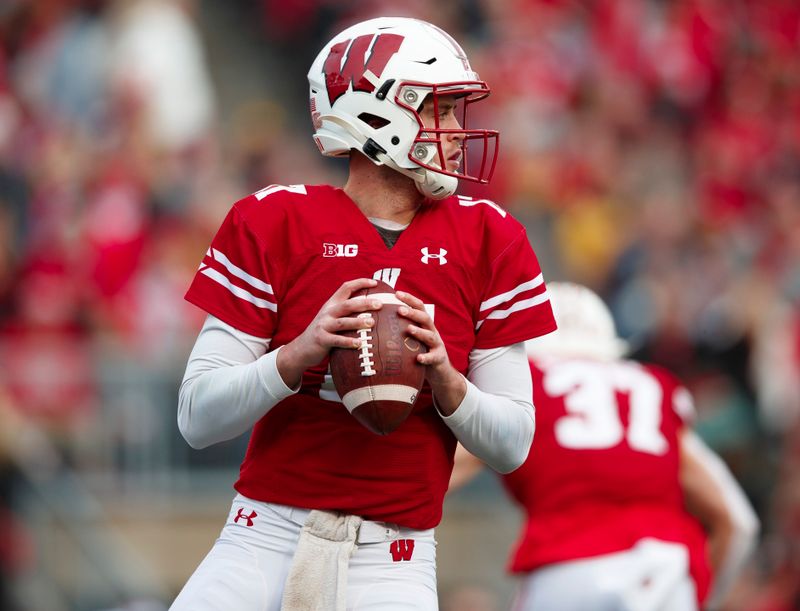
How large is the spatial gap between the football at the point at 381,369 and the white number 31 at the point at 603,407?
2.04 meters

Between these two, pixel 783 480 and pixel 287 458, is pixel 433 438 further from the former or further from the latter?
pixel 783 480

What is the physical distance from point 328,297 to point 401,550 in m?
0.62

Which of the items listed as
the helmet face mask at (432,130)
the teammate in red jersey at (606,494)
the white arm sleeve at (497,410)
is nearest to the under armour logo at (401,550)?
the white arm sleeve at (497,410)

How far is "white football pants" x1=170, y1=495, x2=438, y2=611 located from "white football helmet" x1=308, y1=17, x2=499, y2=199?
2.79ft

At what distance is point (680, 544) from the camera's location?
5137mm

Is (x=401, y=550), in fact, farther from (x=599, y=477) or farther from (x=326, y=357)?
→ (x=599, y=477)

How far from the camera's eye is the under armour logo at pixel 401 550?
11.3 feet

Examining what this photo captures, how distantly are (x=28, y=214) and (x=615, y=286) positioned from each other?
3.79 meters

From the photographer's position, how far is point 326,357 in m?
3.32

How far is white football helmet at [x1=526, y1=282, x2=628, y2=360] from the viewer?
5.59 m

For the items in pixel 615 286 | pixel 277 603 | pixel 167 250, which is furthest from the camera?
pixel 615 286

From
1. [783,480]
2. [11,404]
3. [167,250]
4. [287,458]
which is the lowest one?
[783,480]

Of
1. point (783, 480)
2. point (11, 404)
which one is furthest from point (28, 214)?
point (783, 480)

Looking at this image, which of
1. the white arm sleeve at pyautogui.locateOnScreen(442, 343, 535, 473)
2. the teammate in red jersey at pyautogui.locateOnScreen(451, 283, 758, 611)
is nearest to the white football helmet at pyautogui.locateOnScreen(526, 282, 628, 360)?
the teammate in red jersey at pyautogui.locateOnScreen(451, 283, 758, 611)
